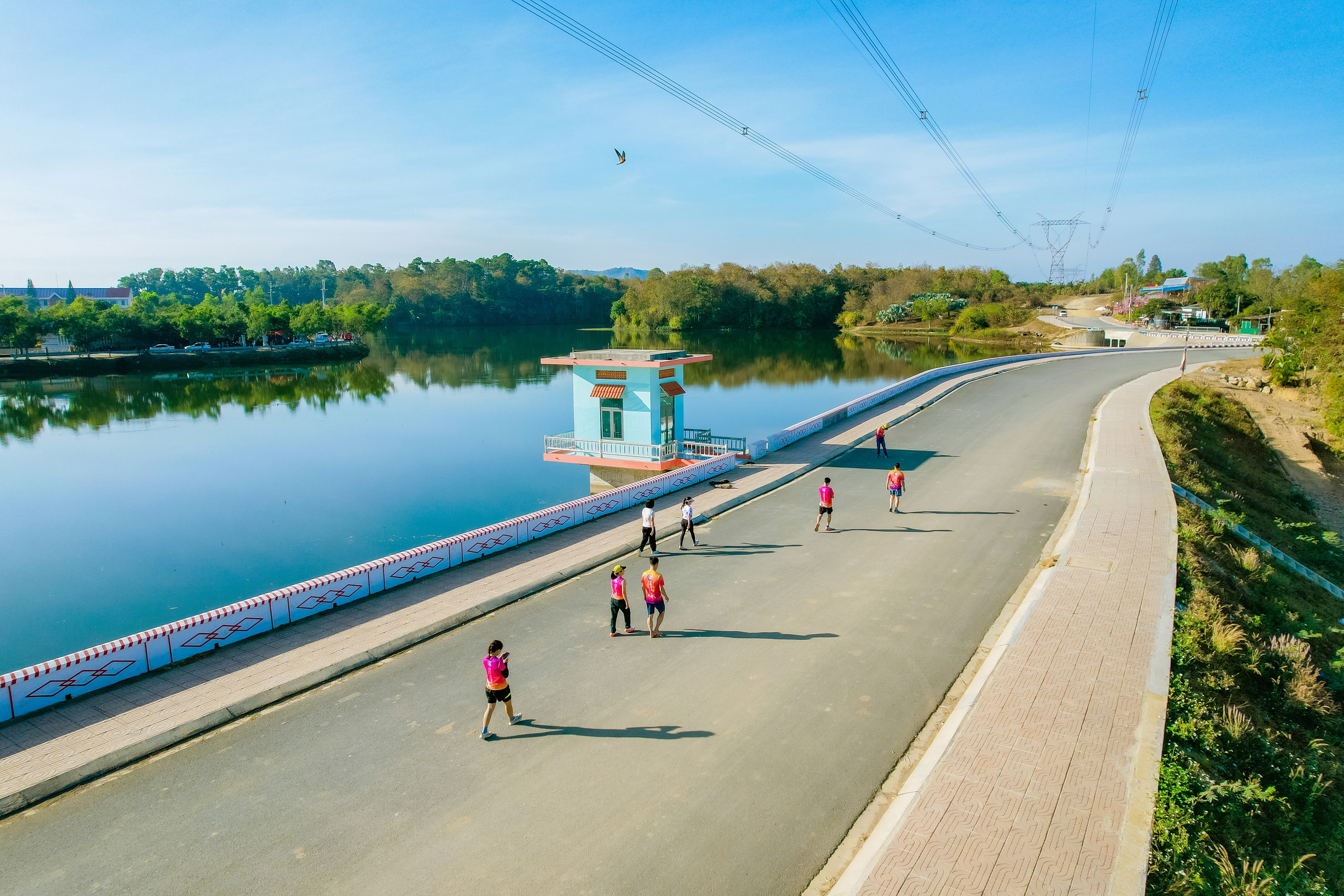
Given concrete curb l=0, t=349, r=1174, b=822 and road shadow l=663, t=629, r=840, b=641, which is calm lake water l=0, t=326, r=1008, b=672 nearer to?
concrete curb l=0, t=349, r=1174, b=822

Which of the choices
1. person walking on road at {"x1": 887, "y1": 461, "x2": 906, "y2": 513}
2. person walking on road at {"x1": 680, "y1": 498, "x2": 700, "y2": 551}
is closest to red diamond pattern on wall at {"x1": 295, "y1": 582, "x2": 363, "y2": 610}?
person walking on road at {"x1": 680, "y1": 498, "x2": 700, "y2": 551}

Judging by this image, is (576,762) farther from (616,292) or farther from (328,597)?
(616,292)

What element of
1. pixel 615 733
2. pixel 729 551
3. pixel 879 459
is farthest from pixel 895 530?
pixel 615 733

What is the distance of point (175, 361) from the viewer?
254 feet

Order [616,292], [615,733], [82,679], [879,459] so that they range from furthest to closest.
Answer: [616,292], [879,459], [82,679], [615,733]

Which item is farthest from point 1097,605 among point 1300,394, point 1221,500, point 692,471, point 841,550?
point 1300,394

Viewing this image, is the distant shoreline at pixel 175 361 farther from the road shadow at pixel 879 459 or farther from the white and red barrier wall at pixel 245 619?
the road shadow at pixel 879 459

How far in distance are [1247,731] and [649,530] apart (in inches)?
372

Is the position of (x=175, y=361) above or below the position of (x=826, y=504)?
above

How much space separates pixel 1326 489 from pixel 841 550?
30.8m

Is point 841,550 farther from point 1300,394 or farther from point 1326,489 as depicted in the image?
point 1300,394

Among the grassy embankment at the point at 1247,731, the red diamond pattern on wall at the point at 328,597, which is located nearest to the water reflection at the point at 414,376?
the grassy embankment at the point at 1247,731

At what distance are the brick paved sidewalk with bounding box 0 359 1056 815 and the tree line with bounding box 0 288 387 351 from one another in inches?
3217

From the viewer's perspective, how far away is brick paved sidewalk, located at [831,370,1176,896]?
6.28 metres
